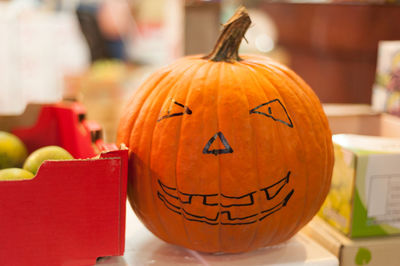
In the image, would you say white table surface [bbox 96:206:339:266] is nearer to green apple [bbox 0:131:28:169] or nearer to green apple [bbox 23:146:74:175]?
green apple [bbox 23:146:74:175]

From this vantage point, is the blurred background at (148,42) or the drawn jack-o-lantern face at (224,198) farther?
the blurred background at (148,42)

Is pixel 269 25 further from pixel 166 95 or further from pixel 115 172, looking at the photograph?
pixel 115 172

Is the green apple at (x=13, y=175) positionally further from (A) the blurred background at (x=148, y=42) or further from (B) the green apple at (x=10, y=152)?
(A) the blurred background at (x=148, y=42)

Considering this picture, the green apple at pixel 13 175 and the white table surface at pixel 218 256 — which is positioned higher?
the green apple at pixel 13 175

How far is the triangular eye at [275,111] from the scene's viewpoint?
2.56 feet

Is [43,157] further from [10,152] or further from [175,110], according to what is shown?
[175,110]

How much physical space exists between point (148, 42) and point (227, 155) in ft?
6.39

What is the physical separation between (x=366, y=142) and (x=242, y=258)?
0.38 metres

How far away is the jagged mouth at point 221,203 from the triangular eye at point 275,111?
0.31ft

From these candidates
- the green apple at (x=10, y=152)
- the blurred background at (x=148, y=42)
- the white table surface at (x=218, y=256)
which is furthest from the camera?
the blurred background at (x=148, y=42)

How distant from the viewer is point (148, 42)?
2.58m

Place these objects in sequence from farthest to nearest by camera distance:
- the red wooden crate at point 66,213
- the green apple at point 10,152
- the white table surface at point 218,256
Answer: the green apple at point 10,152 → the white table surface at point 218,256 → the red wooden crate at point 66,213

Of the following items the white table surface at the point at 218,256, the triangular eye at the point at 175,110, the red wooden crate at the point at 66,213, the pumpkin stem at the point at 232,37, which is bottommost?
the white table surface at the point at 218,256

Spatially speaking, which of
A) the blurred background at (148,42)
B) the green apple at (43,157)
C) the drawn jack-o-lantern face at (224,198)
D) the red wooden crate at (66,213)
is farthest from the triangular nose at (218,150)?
the blurred background at (148,42)
